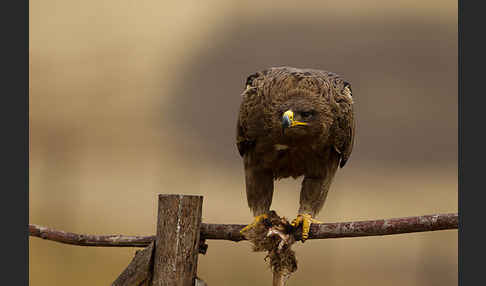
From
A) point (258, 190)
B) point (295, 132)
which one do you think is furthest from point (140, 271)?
point (295, 132)

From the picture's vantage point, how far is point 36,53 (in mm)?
4230

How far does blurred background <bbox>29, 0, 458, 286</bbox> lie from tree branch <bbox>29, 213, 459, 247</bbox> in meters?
1.38

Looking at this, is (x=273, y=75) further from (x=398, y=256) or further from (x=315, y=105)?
(x=398, y=256)

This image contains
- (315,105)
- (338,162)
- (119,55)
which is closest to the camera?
(315,105)

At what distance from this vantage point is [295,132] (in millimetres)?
2414

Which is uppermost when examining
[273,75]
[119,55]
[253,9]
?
[253,9]

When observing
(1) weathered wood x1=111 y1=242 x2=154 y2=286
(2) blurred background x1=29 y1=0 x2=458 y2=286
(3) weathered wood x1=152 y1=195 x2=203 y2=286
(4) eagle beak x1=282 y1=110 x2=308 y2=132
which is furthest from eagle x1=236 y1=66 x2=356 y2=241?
(2) blurred background x1=29 y1=0 x2=458 y2=286

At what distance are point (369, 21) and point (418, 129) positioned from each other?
35.8 inches

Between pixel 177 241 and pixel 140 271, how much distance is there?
220 mm

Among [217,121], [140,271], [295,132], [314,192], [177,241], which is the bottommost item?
[140,271]

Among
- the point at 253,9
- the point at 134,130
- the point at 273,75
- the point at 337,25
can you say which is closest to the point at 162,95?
the point at 134,130

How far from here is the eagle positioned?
8.01 ft

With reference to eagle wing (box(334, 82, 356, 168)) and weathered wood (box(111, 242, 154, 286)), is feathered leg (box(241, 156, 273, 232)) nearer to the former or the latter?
eagle wing (box(334, 82, 356, 168))

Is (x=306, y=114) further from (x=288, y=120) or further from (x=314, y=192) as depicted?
(x=314, y=192)
